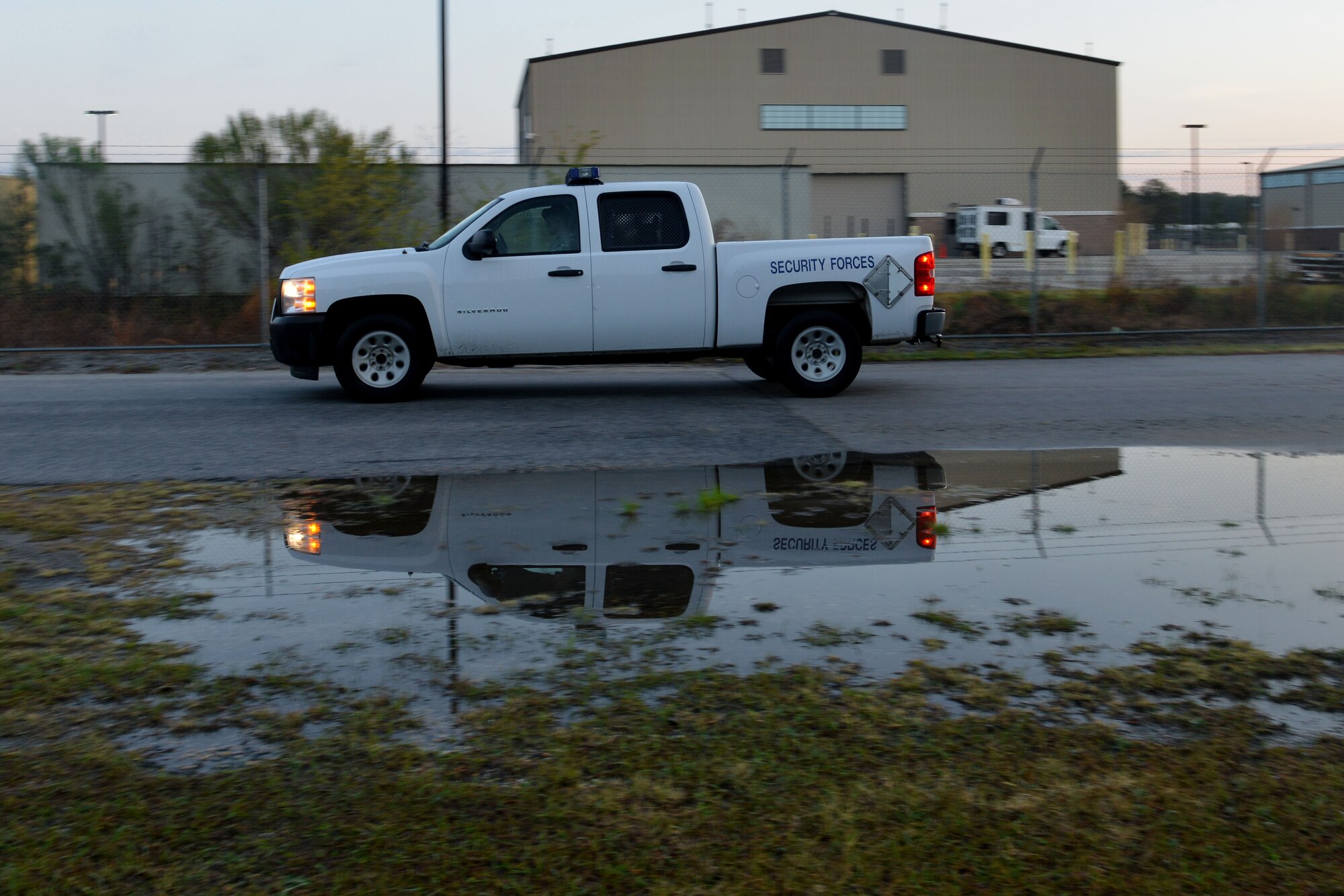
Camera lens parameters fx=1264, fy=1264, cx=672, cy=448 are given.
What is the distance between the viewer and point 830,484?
7.69m

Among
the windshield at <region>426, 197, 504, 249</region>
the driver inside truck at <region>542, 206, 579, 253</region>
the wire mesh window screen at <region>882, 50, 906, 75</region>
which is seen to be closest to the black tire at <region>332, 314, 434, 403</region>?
the windshield at <region>426, 197, 504, 249</region>

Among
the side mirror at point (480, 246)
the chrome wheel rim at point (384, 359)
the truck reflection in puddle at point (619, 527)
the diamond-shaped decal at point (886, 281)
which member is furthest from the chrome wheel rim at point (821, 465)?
the chrome wheel rim at point (384, 359)

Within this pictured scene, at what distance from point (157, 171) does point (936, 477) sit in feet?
67.0

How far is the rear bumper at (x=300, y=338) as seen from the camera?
11.6 metres

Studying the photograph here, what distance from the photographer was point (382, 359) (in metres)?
11.8

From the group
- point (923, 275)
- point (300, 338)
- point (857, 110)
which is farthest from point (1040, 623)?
point (857, 110)

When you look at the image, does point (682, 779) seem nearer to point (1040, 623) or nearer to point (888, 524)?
point (1040, 623)

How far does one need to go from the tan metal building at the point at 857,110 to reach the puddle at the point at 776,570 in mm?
44759

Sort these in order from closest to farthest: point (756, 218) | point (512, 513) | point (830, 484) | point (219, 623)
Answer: point (219, 623)
point (512, 513)
point (830, 484)
point (756, 218)

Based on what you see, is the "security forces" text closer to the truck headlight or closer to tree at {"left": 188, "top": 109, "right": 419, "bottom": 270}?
the truck headlight

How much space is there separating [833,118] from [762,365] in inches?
1846

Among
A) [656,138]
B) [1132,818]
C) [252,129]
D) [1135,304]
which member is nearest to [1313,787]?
[1132,818]

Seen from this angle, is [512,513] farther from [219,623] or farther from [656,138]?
[656,138]

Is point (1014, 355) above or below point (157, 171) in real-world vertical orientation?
below
